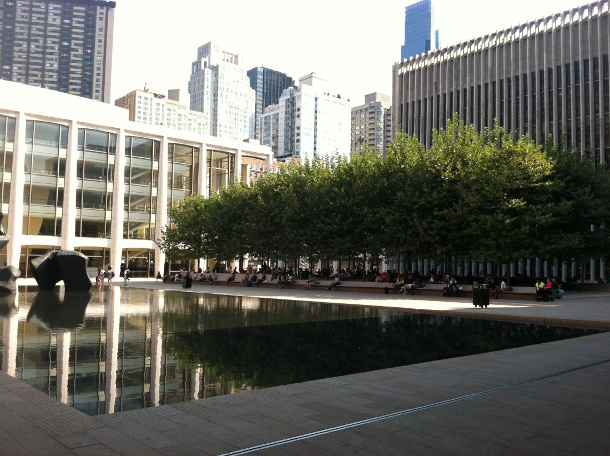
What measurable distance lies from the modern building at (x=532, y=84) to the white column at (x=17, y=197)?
48986mm

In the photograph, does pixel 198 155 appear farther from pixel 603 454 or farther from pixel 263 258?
pixel 603 454

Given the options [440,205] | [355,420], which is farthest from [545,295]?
[355,420]

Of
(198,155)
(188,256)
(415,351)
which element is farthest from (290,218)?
(198,155)

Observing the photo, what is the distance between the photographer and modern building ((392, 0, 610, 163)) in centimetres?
6219

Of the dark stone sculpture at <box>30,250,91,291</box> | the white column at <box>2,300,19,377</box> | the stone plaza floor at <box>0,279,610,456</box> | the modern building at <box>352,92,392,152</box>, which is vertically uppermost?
the modern building at <box>352,92,392,152</box>

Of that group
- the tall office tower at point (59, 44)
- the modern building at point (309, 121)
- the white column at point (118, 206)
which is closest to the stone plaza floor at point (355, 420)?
the white column at point (118, 206)

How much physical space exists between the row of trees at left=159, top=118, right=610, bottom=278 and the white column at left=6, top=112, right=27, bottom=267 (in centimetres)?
2539

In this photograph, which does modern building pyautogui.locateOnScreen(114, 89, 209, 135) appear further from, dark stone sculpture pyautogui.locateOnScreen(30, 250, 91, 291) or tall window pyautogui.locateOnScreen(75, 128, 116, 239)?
dark stone sculpture pyautogui.locateOnScreen(30, 250, 91, 291)

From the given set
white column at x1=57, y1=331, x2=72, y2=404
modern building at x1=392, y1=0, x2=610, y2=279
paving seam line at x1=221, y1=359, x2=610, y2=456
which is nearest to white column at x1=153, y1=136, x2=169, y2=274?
modern building at x1=392, y1=0, x2=610, y2=279

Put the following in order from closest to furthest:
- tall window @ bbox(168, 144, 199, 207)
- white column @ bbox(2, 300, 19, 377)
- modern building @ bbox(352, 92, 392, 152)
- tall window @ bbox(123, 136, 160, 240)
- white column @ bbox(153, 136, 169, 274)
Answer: white column @ bbox(2, 300, 19, 377)
tall window @ bbox(123, 136, 160, 240)
white column @ bbox(153, 136, 169, 274)
tall window @ bbox(168, 144, 199, 207)
modern building @ bbox(352, 92, 392, 152)

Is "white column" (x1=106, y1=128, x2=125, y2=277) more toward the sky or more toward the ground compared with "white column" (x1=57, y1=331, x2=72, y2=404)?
more toward the sky

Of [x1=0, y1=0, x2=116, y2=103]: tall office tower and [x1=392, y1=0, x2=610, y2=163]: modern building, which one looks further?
[x1=0, y1=0, x2=116, y2=103]: tall office tower

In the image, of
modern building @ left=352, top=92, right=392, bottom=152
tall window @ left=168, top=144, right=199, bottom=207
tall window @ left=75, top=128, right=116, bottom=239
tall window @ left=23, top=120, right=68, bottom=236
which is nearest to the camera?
tall window @ left=23, top=120, right=68, bottom=236

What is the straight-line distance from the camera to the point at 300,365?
29.6 feet
